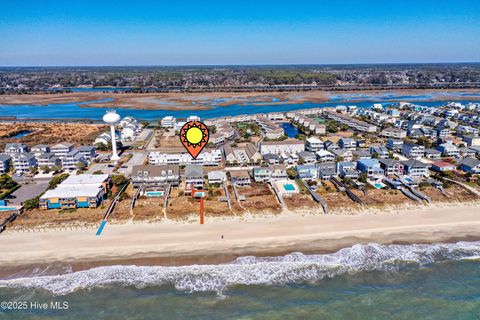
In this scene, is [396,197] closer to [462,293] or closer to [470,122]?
[462,293]

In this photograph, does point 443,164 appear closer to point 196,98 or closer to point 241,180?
point 241,180

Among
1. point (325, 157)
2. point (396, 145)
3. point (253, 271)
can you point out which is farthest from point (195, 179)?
point (396, 145)

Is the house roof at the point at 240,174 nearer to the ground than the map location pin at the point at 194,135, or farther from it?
nearer to the ground

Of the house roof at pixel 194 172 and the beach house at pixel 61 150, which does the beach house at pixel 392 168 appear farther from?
the beach house at pixel 61 150

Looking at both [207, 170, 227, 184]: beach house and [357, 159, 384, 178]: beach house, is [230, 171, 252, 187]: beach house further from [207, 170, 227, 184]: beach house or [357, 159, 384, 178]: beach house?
[357, 159, 384, 178]: beach house

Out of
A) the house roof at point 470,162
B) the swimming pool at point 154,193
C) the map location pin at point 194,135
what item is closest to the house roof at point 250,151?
the swimming pool at point 154,193
